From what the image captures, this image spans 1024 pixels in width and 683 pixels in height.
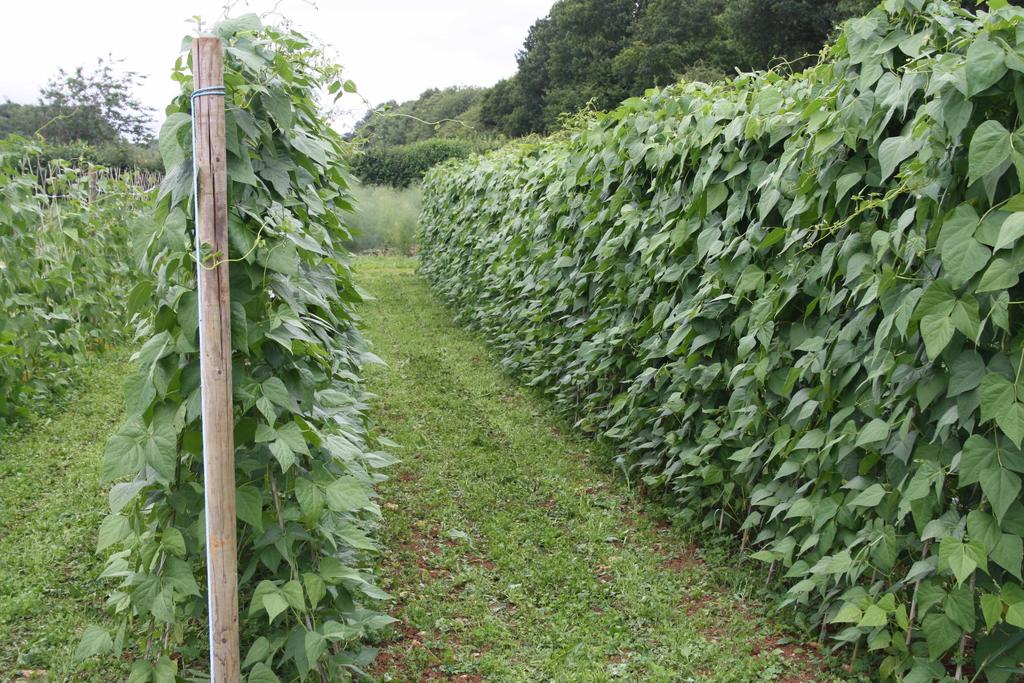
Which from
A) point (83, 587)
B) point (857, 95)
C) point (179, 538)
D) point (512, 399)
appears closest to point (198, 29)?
point (179, 538)

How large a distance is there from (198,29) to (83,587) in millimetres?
2436

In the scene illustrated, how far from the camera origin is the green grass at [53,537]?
2.88 metres

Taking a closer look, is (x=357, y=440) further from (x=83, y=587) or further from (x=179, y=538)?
(x=83, y=587)

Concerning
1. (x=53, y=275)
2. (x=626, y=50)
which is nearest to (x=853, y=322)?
(x=53, y=275)

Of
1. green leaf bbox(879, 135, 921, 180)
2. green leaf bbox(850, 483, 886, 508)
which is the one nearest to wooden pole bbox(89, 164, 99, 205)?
green leaf bbox(879, 135, 921, 180)

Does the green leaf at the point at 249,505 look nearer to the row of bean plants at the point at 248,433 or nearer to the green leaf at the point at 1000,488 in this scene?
the row of bean plants at the point at 248,433

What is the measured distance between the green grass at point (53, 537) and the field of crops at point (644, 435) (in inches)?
0.8

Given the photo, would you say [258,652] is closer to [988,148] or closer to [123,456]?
[123,456]

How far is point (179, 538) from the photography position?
7.23 feet

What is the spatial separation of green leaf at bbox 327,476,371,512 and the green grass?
117cm

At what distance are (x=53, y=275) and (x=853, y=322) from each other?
247 inches

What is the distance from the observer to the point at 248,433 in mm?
2324

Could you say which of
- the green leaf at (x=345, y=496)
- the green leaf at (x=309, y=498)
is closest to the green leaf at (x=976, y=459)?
the green leaf at (x=345, y=496)

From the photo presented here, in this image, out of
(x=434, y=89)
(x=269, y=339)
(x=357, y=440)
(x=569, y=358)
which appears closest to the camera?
(x=269, y=339)
